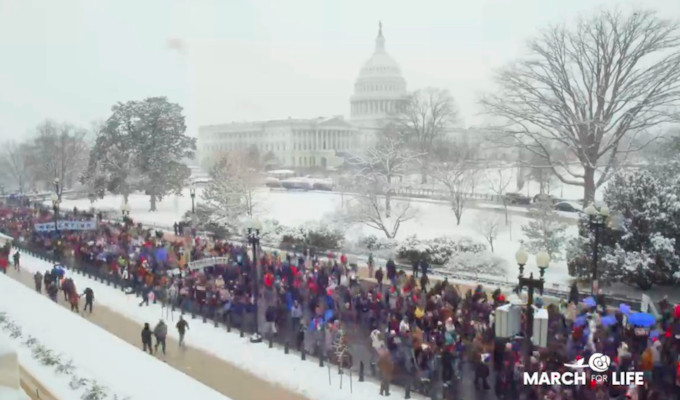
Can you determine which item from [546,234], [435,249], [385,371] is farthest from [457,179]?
[385,371]

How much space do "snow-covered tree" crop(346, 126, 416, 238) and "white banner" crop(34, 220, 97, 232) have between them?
13619mm

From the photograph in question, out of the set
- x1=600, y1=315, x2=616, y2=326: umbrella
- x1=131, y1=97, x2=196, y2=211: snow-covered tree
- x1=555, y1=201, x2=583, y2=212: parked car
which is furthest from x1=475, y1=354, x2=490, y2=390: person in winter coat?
x1=131, y1=97, x2=196, y2=211: snow-covered tree

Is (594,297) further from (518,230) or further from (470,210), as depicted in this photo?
(470,210)

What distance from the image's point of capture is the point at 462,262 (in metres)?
23.5

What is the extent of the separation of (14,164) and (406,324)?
69.0 meters

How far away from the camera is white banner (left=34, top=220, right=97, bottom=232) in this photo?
29.2 meters

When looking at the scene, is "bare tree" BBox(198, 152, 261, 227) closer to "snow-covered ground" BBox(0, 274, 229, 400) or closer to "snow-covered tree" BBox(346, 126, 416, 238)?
"snow-covered tree" BBox(346, 126, 416, 238)

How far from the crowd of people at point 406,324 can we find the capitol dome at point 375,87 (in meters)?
98.7

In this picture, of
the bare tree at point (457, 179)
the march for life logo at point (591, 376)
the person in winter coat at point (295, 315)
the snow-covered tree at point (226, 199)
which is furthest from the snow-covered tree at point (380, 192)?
the march for life logo at point (591, 376)

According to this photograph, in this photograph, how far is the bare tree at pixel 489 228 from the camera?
1112 inches


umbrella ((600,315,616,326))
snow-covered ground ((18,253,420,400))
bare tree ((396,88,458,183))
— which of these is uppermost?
bare tree ((396,88,458,183))

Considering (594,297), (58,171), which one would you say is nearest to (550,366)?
(594,297)

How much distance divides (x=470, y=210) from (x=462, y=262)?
56.3 ft

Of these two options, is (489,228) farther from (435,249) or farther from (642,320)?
(642,320)
